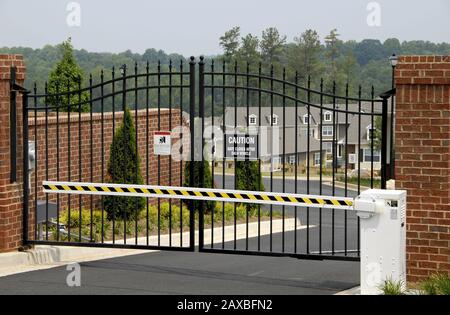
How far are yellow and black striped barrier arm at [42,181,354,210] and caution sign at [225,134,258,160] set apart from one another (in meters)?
0.96

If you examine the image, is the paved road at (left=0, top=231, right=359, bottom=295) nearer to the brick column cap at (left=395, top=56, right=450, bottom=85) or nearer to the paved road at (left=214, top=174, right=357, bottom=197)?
the brick column cap at (left=395, top=56, right=450, bottom=85)

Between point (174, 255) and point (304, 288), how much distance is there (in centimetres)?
428

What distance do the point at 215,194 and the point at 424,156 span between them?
281cm

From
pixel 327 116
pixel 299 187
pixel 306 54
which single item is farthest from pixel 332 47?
pixel 299 187

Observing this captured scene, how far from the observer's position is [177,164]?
79.9 feet

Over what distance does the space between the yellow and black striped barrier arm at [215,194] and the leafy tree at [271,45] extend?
4035 inches

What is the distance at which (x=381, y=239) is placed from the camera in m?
9.96

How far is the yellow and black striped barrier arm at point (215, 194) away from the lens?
10742 mm

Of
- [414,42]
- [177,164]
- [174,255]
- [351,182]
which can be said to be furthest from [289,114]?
[414,42]

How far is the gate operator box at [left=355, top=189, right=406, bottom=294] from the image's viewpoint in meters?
9.92

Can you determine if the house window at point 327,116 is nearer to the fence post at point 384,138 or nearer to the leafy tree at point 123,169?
the leafy tree at point 123,169

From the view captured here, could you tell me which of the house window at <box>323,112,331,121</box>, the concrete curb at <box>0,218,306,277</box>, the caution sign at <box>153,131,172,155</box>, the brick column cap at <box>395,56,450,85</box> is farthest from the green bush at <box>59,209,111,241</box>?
the house window at <box>323,112,331,121</box>

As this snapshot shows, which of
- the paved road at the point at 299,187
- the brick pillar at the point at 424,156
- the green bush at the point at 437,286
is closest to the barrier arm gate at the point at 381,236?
the green bush at the point at 437,286

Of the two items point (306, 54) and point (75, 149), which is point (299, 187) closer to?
point (75, 149)
